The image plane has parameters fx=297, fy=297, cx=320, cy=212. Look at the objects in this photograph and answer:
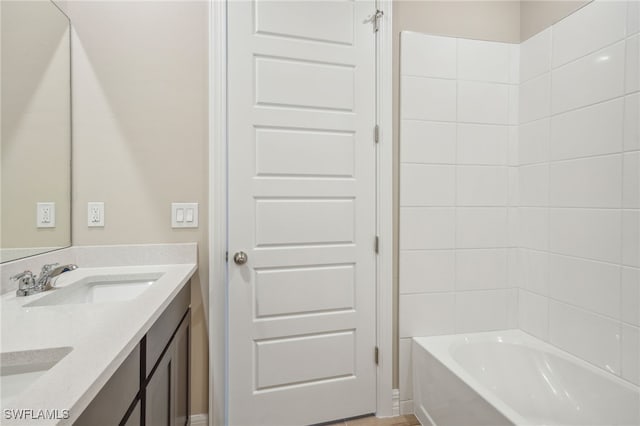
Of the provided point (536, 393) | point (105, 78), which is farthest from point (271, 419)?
point (105, 78)

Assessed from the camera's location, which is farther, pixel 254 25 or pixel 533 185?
pixel 533 185

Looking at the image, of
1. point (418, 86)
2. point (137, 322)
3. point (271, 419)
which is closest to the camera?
point (137, 322)

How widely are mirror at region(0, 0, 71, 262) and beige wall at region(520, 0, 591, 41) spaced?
7.98ft

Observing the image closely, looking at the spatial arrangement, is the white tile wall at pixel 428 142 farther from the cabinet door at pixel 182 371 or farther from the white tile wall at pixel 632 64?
the cabinet door at pixel 182 371

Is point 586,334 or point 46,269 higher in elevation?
point 46,269

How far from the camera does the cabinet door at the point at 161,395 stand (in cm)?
92

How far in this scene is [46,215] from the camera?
125cm

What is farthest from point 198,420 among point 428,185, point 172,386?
point 428,185

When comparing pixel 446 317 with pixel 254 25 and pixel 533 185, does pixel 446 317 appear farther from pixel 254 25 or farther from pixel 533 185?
pixel 254 25

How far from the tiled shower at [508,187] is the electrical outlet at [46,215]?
65.6 inches

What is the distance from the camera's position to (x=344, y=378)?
163 cm

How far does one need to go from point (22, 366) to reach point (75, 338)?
0.09 meters

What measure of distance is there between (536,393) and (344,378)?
3.20 feet

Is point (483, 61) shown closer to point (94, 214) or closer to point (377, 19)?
point (377, 19)
